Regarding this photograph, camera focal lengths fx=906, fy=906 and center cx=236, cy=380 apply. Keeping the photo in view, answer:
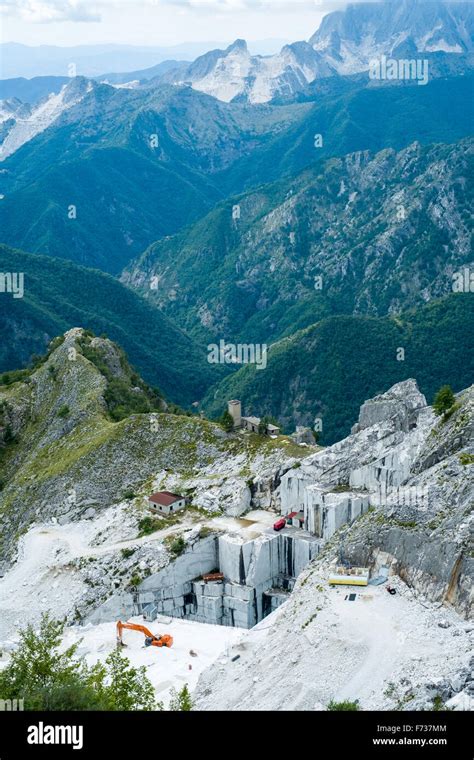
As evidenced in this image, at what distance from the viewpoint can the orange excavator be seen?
236 ft

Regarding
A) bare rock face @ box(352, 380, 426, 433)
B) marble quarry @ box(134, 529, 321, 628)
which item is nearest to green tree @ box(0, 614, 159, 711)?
marble quarry @ box(134, 529, 321, 628)

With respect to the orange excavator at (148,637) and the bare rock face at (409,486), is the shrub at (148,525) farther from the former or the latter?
the orange excavator at (148,637)

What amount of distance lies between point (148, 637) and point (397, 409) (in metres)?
34.8

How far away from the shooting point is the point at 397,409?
91.5 meters

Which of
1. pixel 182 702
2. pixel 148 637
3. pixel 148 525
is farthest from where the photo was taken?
pixel 148 525

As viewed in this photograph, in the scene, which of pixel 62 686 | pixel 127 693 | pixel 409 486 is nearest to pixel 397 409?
pixel 409 486

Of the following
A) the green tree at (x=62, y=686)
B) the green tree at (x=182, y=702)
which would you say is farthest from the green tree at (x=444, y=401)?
the green tree at (x=62, y=686)

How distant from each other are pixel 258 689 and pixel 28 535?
4502 cm

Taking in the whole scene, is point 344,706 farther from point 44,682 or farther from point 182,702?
point 44,682

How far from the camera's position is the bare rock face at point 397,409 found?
9019cm

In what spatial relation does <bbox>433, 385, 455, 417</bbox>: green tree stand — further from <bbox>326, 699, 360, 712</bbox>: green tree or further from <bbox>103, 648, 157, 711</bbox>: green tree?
<bbox>103, 648, 157, 711</bbox>: green tree

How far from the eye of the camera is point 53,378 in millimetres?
134250

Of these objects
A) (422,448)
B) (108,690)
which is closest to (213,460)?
(422,448)
